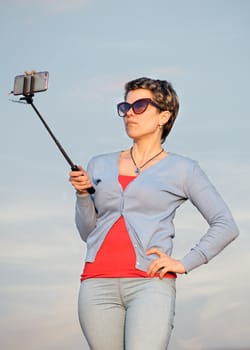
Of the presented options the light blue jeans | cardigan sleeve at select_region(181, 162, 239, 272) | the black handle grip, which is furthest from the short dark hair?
the light blue jeans

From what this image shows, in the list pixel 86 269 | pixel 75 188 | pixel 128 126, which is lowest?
pixel 86 269

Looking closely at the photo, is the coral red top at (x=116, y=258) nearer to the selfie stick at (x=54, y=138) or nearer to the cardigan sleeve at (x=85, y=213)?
the cardigan sleeve at (x=85, y=213)

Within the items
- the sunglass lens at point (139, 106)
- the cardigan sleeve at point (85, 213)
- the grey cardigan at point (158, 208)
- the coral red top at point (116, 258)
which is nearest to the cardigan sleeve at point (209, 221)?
the grey cardigan at point (158, 208)

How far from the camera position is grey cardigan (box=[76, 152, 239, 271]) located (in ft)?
18.7

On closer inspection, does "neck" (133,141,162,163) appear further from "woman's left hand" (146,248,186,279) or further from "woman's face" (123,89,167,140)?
"woman's left hand" (146,248,186,279)

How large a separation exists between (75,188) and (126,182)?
0.36 m

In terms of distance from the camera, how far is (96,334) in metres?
5.59

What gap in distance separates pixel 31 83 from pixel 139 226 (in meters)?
1.23

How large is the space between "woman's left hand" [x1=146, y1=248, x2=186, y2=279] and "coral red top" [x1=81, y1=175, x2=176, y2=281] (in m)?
0.06

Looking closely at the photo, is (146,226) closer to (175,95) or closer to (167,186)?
(167,186)

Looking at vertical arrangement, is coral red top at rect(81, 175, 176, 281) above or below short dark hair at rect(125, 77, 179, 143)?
below

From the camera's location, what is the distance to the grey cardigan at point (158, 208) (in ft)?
18.7

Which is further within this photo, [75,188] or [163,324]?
[75,188]

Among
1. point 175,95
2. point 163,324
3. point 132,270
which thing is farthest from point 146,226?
point 175,95
